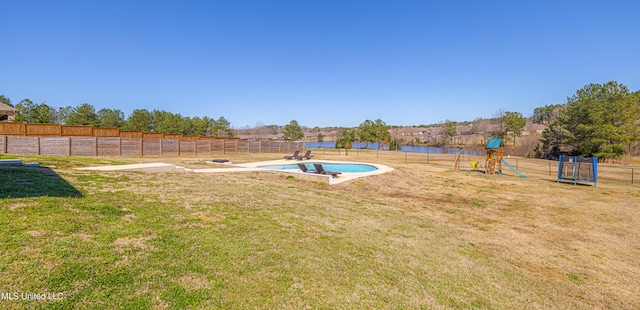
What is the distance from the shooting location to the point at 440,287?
3887mm

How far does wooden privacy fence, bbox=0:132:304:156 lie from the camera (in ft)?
61.1

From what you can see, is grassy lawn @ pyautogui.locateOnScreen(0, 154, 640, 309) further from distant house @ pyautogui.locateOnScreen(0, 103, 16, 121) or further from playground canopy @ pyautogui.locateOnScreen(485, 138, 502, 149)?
Result: distant house @ pyautogui.locateOnScreen(0, 103, 16, 121)

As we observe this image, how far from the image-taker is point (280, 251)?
14.2 feet

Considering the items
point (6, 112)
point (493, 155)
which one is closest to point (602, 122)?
point (493, 155)

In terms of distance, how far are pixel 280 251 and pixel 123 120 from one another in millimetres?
71723

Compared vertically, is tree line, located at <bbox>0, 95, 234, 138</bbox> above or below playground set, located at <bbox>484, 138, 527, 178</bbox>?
above

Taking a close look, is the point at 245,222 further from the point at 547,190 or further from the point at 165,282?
the point at 547,190

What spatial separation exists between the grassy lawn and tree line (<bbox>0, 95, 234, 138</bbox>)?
4964 centimetres

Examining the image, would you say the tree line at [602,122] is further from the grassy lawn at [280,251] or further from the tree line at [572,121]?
the grassy lawn at [280,251]

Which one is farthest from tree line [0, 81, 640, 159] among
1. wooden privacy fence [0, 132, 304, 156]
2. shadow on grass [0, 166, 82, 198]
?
shadow on grass [0, 166, 82, 198]

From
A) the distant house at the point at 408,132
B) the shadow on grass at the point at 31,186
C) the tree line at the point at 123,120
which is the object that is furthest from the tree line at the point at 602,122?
the distant house at the point at 408,132

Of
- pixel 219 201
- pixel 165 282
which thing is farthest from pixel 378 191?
pixel 165 282

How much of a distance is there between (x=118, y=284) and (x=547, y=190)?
1648cm

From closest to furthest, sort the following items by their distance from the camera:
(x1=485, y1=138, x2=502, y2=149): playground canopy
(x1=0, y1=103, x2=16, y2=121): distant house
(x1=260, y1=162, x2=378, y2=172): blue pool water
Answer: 1. (x1=260, y1=162, x2=378, y2=172): blue pool water
2. (x1=485, y1=138, x2=502, y2=149): playground canopy
3. (x1=0, y1=103, x2=16, y2=121): distant house
